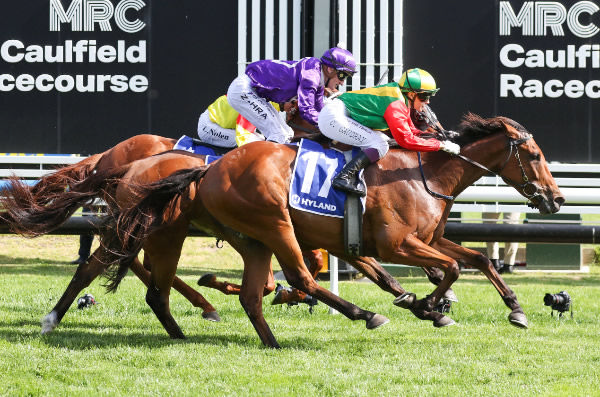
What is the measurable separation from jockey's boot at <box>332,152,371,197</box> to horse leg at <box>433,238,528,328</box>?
977 mm

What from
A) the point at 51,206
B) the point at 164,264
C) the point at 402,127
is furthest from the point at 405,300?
the point at 51,206

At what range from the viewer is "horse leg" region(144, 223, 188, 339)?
6895 mm

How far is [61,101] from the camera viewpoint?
10.7 meters

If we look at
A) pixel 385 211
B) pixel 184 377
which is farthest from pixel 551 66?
pixel 184 377

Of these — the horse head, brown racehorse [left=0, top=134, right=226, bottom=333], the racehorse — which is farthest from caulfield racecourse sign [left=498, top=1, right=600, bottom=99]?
brown racehorse [left=0, top=134, right=226, bottom=333]

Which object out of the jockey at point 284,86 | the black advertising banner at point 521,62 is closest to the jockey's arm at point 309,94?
the jockey at point 284,86

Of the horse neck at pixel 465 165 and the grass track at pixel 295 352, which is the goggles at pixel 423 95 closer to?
the horse neck at pixel 465 165

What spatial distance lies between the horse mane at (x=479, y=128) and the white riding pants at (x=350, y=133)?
2.15 feet

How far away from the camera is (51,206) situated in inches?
283

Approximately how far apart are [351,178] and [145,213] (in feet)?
4.40

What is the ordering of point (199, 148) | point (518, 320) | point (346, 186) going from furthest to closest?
1. point (199, 148)
2. point (518, 320)
3. point (346, 186)

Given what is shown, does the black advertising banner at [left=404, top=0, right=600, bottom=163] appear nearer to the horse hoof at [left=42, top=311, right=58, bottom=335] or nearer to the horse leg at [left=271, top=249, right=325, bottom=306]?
the horse leg at [left=271, top=249, right=325, bottom=306]

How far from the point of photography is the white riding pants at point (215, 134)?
8.06 meters

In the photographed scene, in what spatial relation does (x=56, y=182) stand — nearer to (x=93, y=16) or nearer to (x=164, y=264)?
(x=164, y=264)
